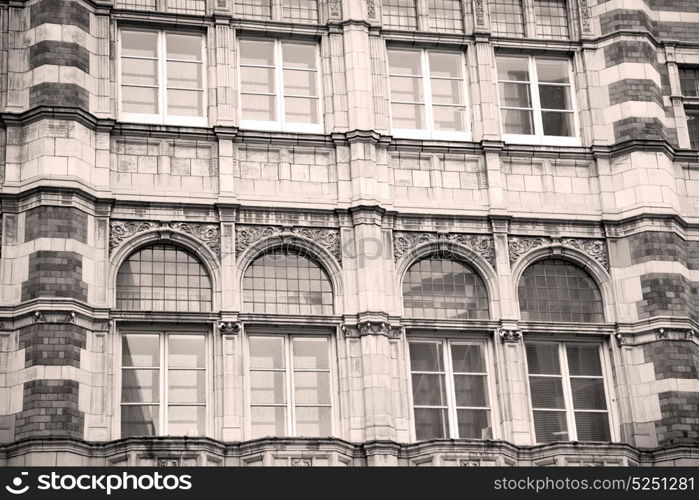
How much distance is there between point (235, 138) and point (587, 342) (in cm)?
805

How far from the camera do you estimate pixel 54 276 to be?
2745 cm

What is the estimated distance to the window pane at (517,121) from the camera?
103 feet

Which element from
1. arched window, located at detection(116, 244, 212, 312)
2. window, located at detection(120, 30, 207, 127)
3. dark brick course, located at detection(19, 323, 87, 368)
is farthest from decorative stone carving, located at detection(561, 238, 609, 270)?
dark brick course, located at detection(19, 323, 87, 368)

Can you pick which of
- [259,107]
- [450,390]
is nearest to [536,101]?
[259,107]

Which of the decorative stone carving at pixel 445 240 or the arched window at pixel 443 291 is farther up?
the decorative stone carving at pixel 445 240

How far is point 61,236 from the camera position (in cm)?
2778

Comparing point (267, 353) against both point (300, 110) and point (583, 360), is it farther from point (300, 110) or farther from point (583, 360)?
point (583, 360)

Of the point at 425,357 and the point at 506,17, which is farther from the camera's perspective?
the point at 506,17

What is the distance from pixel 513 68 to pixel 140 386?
10604 millimetres

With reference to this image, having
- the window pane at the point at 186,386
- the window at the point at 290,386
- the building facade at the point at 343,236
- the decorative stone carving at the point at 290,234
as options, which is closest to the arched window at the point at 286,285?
the building facade at the point at 343,236

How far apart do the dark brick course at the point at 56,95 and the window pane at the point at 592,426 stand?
11279 mm

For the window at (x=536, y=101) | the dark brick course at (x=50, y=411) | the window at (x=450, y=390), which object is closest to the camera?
the dark brick course at (x=50, y=411)

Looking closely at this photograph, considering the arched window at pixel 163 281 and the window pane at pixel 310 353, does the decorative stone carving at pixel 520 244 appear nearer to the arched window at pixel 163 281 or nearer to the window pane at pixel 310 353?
the window pane at pixel 310 353
